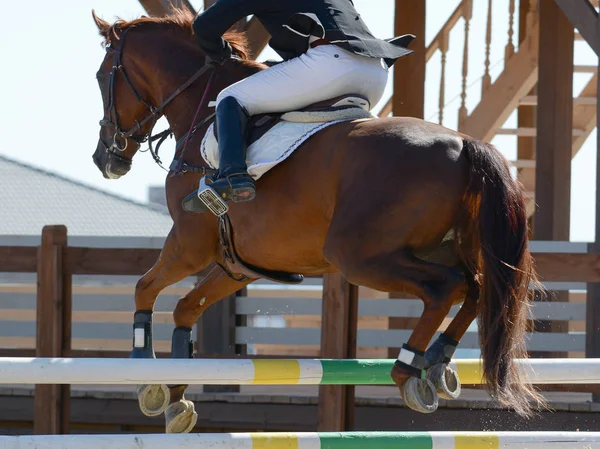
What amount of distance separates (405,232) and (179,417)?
1659 mm

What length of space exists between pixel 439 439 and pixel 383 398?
380cm

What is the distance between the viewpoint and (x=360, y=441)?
422cm

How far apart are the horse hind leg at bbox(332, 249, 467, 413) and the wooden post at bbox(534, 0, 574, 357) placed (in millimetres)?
6350

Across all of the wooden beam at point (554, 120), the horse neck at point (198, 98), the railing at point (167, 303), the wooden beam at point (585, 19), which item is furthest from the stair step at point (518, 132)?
the horse neck at point (198, 98)

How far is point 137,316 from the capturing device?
5762 mm

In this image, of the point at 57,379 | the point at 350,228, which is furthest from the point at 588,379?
the point at 57,379

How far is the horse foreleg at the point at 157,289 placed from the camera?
5582 mm

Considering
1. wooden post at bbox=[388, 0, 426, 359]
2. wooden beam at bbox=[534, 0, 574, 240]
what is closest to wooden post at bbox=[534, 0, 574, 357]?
wooden beam at bbox=[534, 0, 574, 240]

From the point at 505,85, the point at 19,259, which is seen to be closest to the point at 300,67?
the point at 19,259

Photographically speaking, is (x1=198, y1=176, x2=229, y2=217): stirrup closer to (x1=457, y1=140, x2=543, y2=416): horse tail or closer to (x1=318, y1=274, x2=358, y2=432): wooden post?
(x1=457, y1=140, x2=543, y2=416): horse tail

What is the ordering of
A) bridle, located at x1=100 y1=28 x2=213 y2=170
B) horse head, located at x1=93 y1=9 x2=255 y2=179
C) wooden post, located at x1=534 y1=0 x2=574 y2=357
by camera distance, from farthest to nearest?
1. wooden post, located at x1=534 y1=0 x2=574 y2=357
2. bridle, located at x1=100 y1=28 x2=213 y2=170
3. horse head, located at x1=93 y1=9 x2=255 y2=179

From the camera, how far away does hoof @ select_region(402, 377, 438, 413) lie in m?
4.42

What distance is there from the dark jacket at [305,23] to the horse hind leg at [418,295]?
3.35ft

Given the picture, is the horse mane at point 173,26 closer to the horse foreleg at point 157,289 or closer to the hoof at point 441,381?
the horse foreleg at point 157,289
